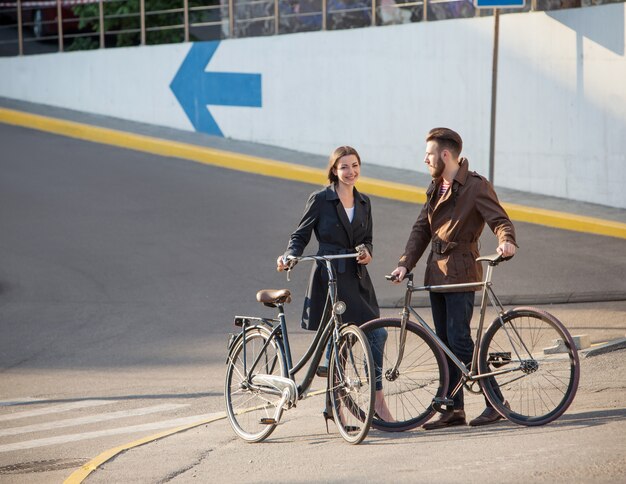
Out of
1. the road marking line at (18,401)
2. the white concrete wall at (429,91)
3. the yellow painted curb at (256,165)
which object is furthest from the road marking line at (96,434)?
the white concrete wall at (429,91)

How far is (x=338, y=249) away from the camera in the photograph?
7.39m

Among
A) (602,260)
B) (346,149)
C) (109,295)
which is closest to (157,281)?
(109,295)

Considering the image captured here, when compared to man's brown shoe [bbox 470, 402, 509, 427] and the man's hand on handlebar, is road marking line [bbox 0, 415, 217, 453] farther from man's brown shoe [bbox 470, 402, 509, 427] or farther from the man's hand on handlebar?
the man's hand on handlebar

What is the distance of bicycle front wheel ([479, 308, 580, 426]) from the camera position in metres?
6.62

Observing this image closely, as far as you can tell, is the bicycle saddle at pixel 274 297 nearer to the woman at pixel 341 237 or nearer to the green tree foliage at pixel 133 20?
the woman at pixel 341 237

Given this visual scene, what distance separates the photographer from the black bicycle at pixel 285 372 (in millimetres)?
6742

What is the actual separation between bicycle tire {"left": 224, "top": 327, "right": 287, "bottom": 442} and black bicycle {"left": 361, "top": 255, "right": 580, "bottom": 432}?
0.65 metres

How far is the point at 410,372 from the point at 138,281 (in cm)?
625

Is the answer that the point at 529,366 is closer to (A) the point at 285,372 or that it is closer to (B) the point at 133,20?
(A) the point at 285,372

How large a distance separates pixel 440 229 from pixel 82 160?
12562mm

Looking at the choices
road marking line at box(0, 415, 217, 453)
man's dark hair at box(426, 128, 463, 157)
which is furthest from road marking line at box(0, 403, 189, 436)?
man's dark hair at box(426, 128, 463, 157)

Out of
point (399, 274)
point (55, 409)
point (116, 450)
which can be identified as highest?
point (399, 274)

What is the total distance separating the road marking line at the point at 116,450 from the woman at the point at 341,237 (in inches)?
46.7

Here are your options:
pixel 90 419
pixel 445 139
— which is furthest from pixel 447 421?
pixel 90 419
